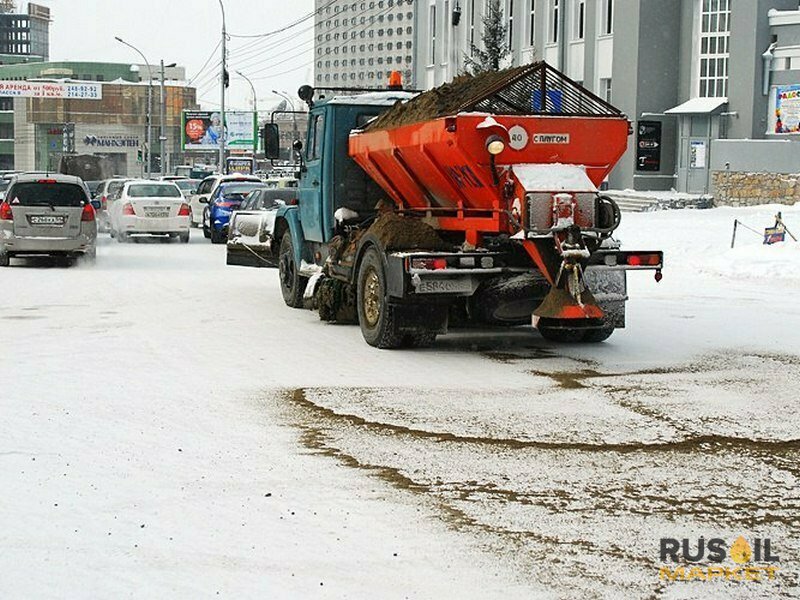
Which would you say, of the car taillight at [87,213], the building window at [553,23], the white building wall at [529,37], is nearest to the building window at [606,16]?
the white building wall at [529,37]

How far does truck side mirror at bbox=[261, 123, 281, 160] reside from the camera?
15975 mm

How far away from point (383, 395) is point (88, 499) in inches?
139

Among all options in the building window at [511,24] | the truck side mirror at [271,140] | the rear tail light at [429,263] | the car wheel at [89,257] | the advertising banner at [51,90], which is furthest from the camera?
the advertising banner at [51,90]

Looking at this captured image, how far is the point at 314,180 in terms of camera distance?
49.4 feet

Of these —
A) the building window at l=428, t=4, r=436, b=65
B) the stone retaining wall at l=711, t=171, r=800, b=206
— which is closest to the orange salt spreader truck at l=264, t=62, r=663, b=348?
the stone retaining wall at l=711, t=171, r=800, b=206

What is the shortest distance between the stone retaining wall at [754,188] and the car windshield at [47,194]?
2264 centimetres

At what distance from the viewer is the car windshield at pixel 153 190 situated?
103ft

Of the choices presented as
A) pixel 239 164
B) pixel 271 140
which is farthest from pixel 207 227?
pixel 239 164

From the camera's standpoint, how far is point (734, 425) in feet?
28.5

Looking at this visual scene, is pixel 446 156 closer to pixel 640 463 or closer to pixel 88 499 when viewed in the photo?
pixel 640 463

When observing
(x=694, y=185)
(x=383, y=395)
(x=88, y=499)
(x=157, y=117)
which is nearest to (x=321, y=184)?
(x=383, y=395)

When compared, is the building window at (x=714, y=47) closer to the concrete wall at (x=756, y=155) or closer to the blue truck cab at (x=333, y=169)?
the concrete wall at (x=756, y=155)

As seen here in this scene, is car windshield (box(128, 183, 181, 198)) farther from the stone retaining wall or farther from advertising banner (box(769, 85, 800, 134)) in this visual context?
advertising banner (box(769, 85, 800, 134))

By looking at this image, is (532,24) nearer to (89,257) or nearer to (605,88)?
(605,88)
